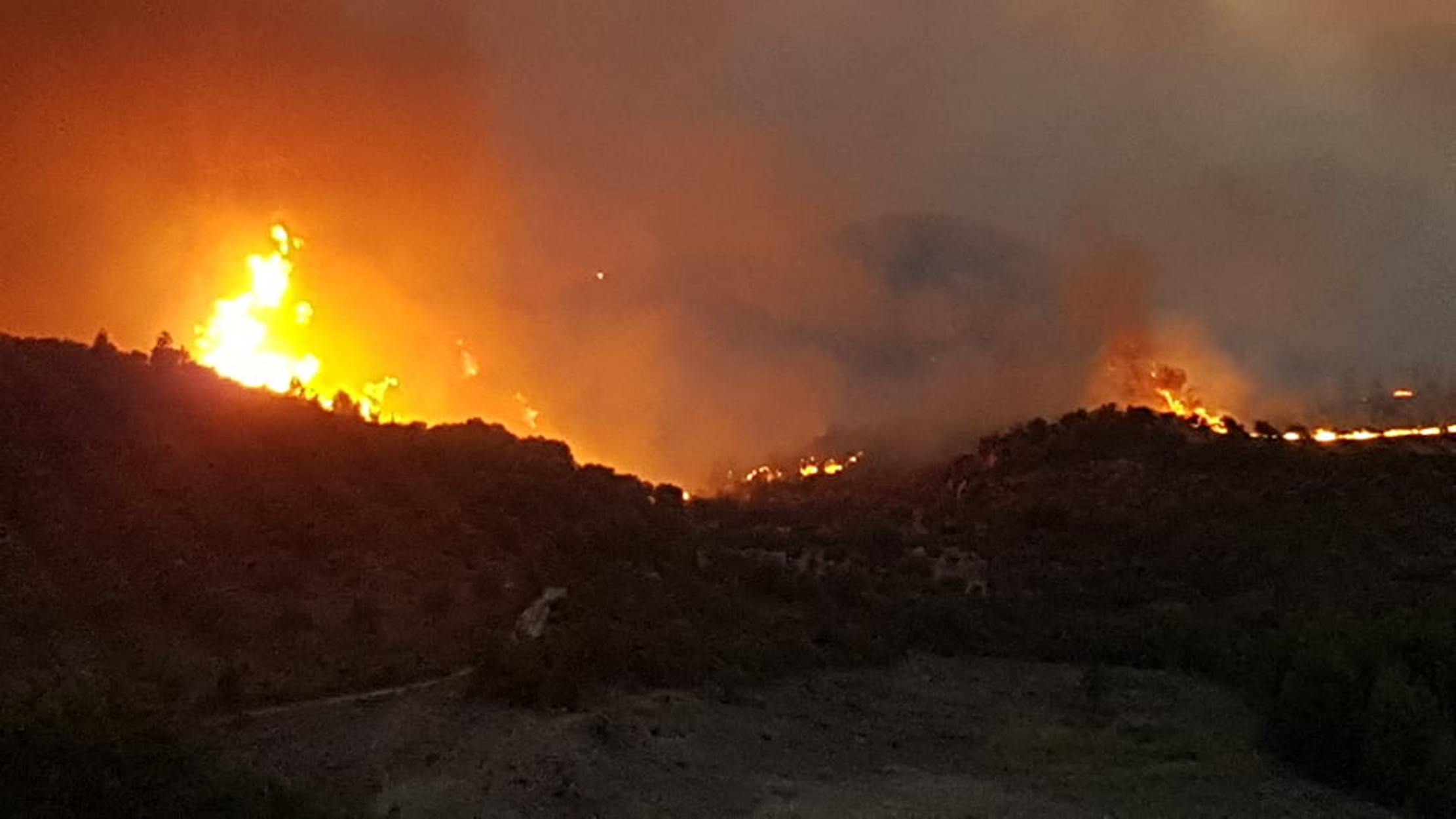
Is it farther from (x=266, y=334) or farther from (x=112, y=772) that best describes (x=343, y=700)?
(x=266, y=334)

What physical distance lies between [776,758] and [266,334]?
35301mm

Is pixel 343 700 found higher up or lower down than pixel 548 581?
lower down

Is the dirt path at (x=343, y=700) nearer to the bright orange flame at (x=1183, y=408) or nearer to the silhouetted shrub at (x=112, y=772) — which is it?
the silhouetted shrub at (x=112, y=772)

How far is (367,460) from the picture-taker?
32.9 metres

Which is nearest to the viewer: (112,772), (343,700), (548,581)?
(112,772)

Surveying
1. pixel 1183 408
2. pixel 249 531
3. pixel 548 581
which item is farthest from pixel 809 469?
pixel 249 531

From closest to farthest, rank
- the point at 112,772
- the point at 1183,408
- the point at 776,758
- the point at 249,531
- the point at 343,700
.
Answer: the point at 112,772, the point at 776,758, the point at 343,700, the point at 249,531, the point at 1183,408

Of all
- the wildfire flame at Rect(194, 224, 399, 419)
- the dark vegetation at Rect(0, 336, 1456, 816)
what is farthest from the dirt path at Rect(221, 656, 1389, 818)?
the wildfire flame at Rect(194, 224, 399, 419)

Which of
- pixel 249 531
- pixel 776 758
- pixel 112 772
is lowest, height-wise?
pixel 112 772

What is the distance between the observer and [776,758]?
70.7 ft

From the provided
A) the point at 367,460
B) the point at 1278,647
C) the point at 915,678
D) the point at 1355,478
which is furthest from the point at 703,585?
the point at 1355,478

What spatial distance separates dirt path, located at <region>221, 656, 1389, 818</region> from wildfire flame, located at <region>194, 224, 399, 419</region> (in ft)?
78.1

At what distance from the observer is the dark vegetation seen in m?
22.4

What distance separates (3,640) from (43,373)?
34.4 ft
